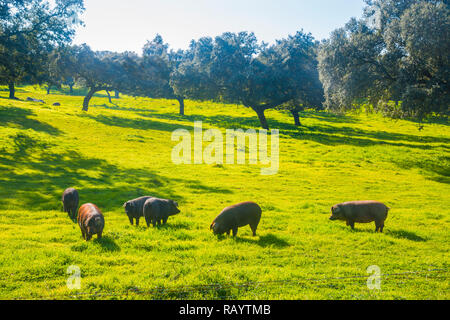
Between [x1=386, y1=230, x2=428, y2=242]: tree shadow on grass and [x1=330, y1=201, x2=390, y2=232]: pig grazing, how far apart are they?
42cm

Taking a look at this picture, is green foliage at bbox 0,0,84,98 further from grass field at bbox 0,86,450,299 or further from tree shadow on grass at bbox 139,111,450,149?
tree shadow on grass at bbox 139,111,450,149

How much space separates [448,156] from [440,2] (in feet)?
47.3

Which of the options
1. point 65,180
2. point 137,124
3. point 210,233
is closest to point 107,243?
→ point 210,233

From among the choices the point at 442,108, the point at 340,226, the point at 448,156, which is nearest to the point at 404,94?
the point at 442,108

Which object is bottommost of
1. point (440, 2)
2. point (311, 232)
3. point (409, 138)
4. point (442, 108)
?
point (311, 232)

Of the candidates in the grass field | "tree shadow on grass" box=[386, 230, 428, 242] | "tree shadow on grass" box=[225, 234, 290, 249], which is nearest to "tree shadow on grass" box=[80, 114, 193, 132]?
the grass field

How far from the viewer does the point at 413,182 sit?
23.8 meters

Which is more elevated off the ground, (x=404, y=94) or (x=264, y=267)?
(x=404, y=94)

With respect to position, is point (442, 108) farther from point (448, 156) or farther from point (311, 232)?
point (311, 232)

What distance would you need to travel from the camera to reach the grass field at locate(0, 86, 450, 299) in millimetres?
8039

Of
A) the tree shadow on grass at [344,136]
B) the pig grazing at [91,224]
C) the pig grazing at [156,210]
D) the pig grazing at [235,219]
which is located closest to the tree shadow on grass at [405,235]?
the pig grazing at [235,219]

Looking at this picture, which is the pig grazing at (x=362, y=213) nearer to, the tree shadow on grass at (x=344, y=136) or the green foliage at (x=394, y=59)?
the green foliage at (x=394, y=59)

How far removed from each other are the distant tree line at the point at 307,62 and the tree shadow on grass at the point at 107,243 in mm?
26000

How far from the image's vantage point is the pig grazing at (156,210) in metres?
13.3
